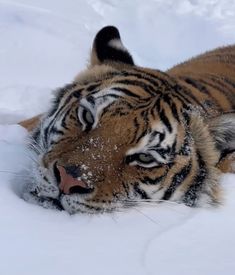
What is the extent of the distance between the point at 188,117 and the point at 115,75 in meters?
0.42

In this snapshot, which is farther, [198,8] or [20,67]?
[198,8]

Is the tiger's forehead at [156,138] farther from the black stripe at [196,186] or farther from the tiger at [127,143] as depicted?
the black stripe at [196,186]

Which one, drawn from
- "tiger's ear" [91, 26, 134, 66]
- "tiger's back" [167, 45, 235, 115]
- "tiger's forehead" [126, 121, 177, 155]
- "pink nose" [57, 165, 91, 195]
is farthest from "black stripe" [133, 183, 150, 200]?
"tiger's ear" [91, 26, 134, 66]

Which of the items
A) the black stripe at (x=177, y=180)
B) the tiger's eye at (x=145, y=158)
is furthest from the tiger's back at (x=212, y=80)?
the tiger's eye at (x=145, y=158)

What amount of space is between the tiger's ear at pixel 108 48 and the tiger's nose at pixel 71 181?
0.95m

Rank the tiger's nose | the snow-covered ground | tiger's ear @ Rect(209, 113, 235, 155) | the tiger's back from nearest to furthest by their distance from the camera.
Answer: the snow-covered ground, the tiger's nose, tiger's ear @ Rect(209, 113, 235, 155), the tiger's back

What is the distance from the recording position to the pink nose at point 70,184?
8.42 ft

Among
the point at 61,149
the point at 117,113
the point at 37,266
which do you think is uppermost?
the point at 117,113

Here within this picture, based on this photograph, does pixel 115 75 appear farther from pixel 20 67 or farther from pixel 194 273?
pixel 20 67

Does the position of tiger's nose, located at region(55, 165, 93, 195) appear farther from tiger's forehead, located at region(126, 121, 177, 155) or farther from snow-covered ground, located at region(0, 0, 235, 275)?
tiger's forehead, located at region(126, 121, 177, 155)

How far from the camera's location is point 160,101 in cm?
299

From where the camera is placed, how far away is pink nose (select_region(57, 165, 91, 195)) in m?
A: 2.57

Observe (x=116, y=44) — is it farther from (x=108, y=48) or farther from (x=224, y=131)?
(x=224, y=131)

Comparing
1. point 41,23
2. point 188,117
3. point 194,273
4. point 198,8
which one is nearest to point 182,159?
point 188,117
